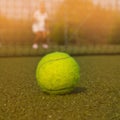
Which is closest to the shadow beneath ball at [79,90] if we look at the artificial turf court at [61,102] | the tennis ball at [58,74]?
the artificial turf court at [61,102]

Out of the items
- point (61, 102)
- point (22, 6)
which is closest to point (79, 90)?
point (61, 102)

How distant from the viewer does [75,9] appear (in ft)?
47.6

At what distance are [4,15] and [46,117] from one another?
11.0 m

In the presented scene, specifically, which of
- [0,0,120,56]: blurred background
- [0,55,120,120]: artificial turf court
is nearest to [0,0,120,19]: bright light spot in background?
[0,0,120,56]: blurred background

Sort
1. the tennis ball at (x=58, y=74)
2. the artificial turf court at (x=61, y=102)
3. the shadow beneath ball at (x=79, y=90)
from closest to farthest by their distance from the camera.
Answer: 1. the artificial turf court at (x=61, y=102)
2. the tennis ball at (x=58, y=74)
3. the shadow beneath ball at (x=79, y=90)

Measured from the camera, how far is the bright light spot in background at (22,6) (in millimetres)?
12758

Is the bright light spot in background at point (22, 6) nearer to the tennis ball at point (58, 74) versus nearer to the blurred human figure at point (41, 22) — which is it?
the blurred human figure at point (41, 22)

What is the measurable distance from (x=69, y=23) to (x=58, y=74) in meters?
10.9

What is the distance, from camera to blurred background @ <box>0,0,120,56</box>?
1332 centimetres

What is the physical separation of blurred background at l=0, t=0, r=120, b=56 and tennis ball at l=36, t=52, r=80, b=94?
9.43 metres

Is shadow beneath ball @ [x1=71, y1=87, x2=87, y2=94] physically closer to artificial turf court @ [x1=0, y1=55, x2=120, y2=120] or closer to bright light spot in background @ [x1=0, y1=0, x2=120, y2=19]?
artificial turf court @ [x1=0, y1=55, x2=120, y2=120]

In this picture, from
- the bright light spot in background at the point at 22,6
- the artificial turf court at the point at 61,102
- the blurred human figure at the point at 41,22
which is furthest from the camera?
the bright light spot in background at the point at 22,6

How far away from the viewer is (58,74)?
11.1ft

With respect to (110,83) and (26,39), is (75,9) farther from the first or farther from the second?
(110,83)
